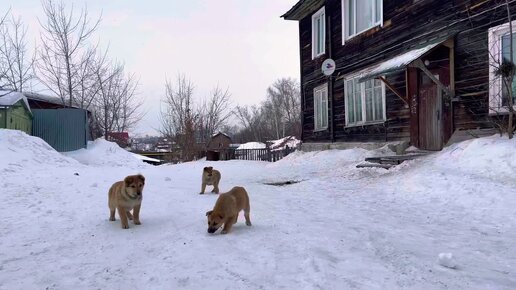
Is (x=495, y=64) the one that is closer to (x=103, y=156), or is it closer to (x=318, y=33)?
(x=318, y=33)

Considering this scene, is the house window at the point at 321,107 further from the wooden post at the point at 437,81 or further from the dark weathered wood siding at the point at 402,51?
the wooden post at the point at 437,81

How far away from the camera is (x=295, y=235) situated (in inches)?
199

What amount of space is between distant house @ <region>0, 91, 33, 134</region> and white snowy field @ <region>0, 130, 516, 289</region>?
39.3 ft

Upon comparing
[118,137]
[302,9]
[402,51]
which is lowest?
[118,137]

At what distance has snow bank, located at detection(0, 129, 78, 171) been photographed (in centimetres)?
1257

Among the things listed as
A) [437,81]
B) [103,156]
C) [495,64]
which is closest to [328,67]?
[437,81]

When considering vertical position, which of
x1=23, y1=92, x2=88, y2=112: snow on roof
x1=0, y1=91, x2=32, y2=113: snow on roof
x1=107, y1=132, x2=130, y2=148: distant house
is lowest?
x1=107, y1=132, x2=130, y2=148: distant house

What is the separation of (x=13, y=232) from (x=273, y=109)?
85724mm

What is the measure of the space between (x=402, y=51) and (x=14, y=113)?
61.9ft

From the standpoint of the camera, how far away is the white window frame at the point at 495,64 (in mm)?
9406

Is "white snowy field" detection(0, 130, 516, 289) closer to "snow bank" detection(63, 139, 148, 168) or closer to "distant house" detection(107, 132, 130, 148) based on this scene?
"snow bank" detection(63, 139, 148, 168)

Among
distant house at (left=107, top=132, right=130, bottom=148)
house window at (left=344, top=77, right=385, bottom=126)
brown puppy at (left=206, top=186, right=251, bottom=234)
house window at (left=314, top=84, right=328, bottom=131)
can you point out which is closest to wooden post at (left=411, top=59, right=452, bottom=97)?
house window at (left=344, top=77, right=385, bottom=126)

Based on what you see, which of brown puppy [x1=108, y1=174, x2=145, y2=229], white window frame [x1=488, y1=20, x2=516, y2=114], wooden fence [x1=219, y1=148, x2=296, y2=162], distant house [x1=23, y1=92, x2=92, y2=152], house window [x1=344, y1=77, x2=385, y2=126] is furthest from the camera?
wooden fence [x1=219, y1=148, x2=296, y2=162]

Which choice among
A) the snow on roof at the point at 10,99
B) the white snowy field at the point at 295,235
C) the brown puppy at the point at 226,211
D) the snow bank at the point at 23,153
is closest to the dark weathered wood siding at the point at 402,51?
the white snowy field at the point at 295,235
